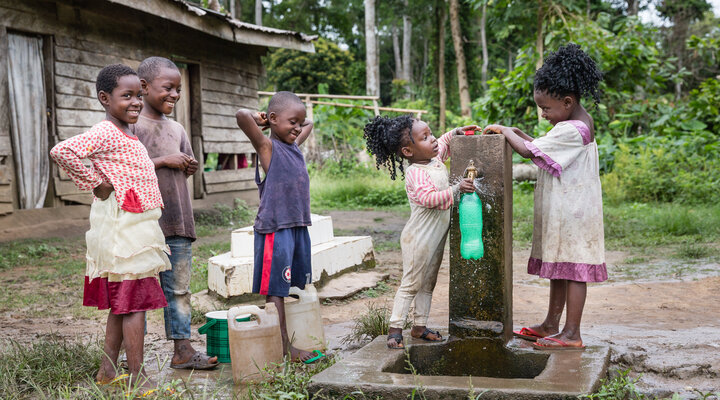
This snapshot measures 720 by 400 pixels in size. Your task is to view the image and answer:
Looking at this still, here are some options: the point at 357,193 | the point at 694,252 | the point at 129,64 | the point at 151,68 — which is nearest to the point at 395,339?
the point at 151,68

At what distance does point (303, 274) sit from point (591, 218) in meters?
1.60

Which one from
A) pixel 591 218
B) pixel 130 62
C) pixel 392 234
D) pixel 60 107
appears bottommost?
pixel 392 234

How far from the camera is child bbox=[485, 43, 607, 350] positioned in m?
3.26

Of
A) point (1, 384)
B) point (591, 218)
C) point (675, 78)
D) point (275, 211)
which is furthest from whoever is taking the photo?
point (675, 78)

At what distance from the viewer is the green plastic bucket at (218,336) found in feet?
11.7

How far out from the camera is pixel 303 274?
12.1 feet

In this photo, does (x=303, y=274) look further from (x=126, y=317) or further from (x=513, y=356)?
(x=513, y=356)

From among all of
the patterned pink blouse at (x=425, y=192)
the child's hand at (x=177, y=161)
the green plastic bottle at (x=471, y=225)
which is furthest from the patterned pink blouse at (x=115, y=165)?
the green plastic bottle at (x=471, y=225)

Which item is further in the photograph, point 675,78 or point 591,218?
point 675,78

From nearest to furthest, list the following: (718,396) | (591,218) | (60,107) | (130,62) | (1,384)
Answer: (718,396)
(1,384)
(591,218)
(60,107)
(130,62)

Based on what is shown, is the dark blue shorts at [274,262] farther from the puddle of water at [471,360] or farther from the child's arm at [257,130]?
the puddle of water at [471,360]

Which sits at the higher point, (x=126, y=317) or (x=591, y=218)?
(x=591, y=218)

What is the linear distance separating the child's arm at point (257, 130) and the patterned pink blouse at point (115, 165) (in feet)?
1.71

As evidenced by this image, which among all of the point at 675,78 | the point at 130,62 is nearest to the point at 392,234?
the point at 130,62
